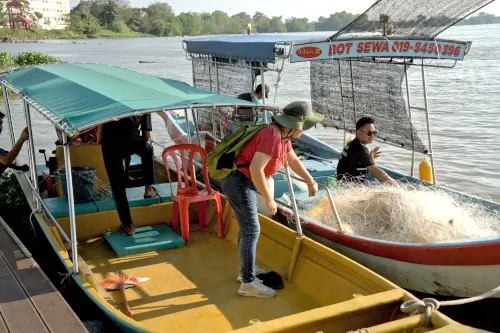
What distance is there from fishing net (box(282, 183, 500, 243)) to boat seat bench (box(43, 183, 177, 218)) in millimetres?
1709

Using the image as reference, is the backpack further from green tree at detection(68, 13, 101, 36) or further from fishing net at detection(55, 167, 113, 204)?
green tree at detection(68, 13, 101, 36)

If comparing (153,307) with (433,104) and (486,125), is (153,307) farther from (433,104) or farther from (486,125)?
(433,104)

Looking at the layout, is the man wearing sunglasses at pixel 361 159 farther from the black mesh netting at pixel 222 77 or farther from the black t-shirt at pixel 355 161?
the black mesh netting at pixel 222 77

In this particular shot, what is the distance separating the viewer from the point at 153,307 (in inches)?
192

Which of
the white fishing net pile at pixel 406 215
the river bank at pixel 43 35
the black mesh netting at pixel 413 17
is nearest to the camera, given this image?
the white fishing net pile at pixel 406 215

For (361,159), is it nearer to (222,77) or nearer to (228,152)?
(228,152)

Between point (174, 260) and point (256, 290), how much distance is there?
47.6 inches

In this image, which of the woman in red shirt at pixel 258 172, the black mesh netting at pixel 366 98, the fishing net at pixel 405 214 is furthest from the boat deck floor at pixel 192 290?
the black mesh netting at pixel 366 98

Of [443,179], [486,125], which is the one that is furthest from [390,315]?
[486,125]

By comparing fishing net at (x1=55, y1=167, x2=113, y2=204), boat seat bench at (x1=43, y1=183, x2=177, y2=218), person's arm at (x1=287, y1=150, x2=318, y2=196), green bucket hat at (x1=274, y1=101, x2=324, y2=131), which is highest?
green bucket hat at (x1=274, y1=101, x2=324, y2=131)

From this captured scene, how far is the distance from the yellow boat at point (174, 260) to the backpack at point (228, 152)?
0.56 meters

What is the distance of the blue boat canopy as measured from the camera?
23.8ft

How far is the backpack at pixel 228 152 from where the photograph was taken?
177 inches

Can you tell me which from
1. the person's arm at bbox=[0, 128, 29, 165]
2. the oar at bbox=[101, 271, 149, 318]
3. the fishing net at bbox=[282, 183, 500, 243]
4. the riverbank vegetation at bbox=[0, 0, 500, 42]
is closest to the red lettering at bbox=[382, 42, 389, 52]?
the fishing net at bbox=[282, 183, 500, 243]
